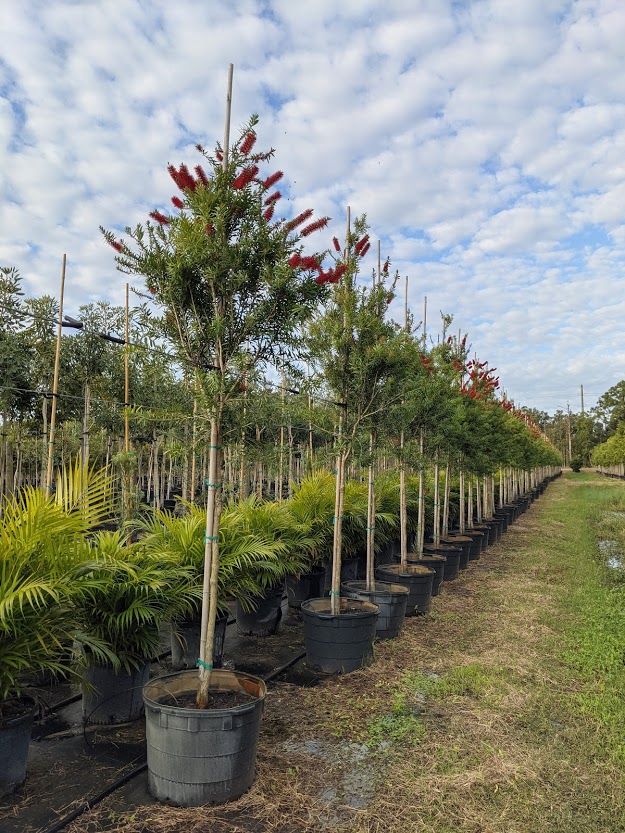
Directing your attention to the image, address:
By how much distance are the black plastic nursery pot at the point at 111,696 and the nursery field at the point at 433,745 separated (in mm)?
325

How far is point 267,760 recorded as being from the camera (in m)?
3.86

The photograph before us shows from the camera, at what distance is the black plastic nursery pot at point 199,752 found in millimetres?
3271

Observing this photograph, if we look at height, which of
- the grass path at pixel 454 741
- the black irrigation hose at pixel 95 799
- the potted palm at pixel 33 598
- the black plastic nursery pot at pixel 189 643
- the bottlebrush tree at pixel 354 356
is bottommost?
the grass path at pixel 454 741

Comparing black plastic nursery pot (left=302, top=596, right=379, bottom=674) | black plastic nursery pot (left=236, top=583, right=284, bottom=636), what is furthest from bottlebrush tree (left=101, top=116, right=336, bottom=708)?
black plastic nursery pot (left=236, top=583, right=284, bottom=636)

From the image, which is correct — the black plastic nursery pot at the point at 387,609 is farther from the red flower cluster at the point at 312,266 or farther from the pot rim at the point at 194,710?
the red flower cluster at the point at 312,266

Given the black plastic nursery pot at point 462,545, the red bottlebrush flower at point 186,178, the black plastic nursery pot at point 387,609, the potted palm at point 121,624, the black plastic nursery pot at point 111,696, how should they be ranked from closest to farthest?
the red bottlebrush flower at point 186,178, the potted palm at point 121,624, the black plastic nursery pot at point 111,696, the black plastic nursery pot at point 387,609, the black plastic nursery pot at point 462,545

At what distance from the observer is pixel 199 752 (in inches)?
129

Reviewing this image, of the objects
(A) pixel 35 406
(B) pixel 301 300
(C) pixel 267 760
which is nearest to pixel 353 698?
(C) pixel 267 760

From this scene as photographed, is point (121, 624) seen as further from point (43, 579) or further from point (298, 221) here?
point (298, 221)

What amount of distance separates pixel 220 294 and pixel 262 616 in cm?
434

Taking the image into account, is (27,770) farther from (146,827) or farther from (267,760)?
(267,760)

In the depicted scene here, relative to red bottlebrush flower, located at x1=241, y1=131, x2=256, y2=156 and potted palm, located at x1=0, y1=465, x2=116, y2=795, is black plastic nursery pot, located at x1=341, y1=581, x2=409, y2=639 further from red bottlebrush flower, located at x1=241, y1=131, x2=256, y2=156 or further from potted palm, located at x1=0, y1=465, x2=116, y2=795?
red bottlebrush flower, located at x1=241, y1=131, x2=256, y2=156

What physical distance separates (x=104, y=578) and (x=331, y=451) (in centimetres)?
275

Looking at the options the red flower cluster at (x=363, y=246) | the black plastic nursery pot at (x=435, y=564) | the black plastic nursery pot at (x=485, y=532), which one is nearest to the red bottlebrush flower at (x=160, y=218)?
the red flower cluster at (x=363, y=246)
